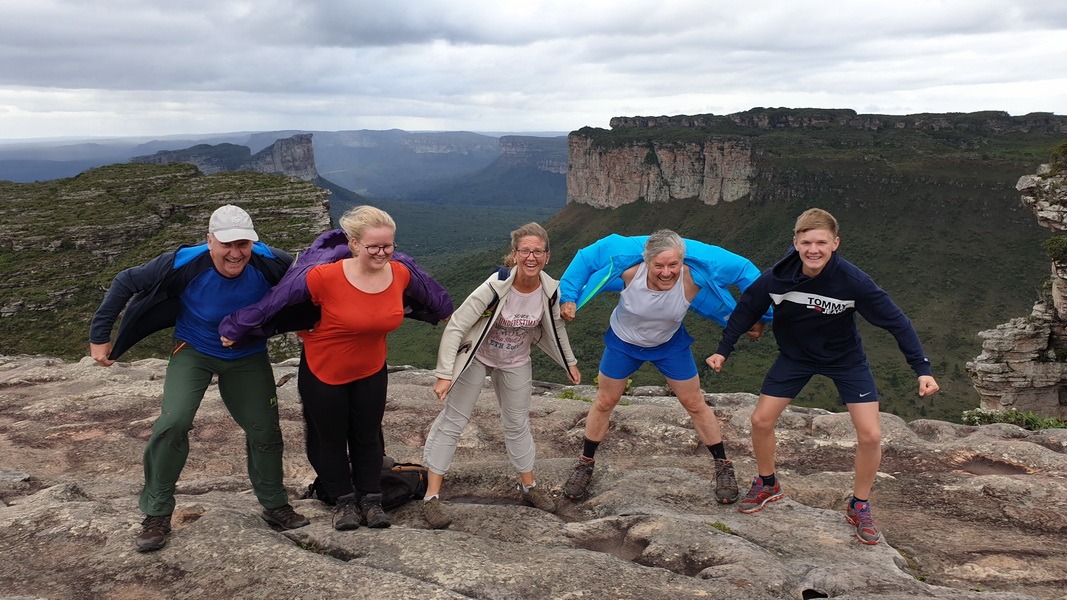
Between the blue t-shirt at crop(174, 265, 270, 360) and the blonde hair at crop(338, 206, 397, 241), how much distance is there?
3.15 feet

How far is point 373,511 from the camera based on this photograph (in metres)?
4.95

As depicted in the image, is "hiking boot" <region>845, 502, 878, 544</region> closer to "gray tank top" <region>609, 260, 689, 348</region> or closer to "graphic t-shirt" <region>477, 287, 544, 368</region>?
"gray tank top" <region>609, 260, 689, 348</region>

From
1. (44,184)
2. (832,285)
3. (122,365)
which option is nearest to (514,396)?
(832,285)

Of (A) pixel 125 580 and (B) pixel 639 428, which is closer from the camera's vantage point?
(A) pixel 125 580

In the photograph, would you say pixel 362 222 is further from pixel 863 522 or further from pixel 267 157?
pixel 267 157

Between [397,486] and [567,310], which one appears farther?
[397,486]

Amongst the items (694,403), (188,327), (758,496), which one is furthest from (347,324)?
(758,496)

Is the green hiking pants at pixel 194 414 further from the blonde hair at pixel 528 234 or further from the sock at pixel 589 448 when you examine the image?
the sock at pixel 589 448

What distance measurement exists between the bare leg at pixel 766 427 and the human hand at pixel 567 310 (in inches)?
71.6

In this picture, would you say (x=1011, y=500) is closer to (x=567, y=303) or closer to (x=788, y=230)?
(x=567, y=303)

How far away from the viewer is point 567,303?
5.39 m

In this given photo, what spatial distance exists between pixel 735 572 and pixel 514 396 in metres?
2.26

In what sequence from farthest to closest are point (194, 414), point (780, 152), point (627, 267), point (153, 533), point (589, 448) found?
point (780, 152) < point (589, 448) < point (627, 267) < point (194, 414) < point (153, 533)

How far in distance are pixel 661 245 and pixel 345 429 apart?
3.01m
